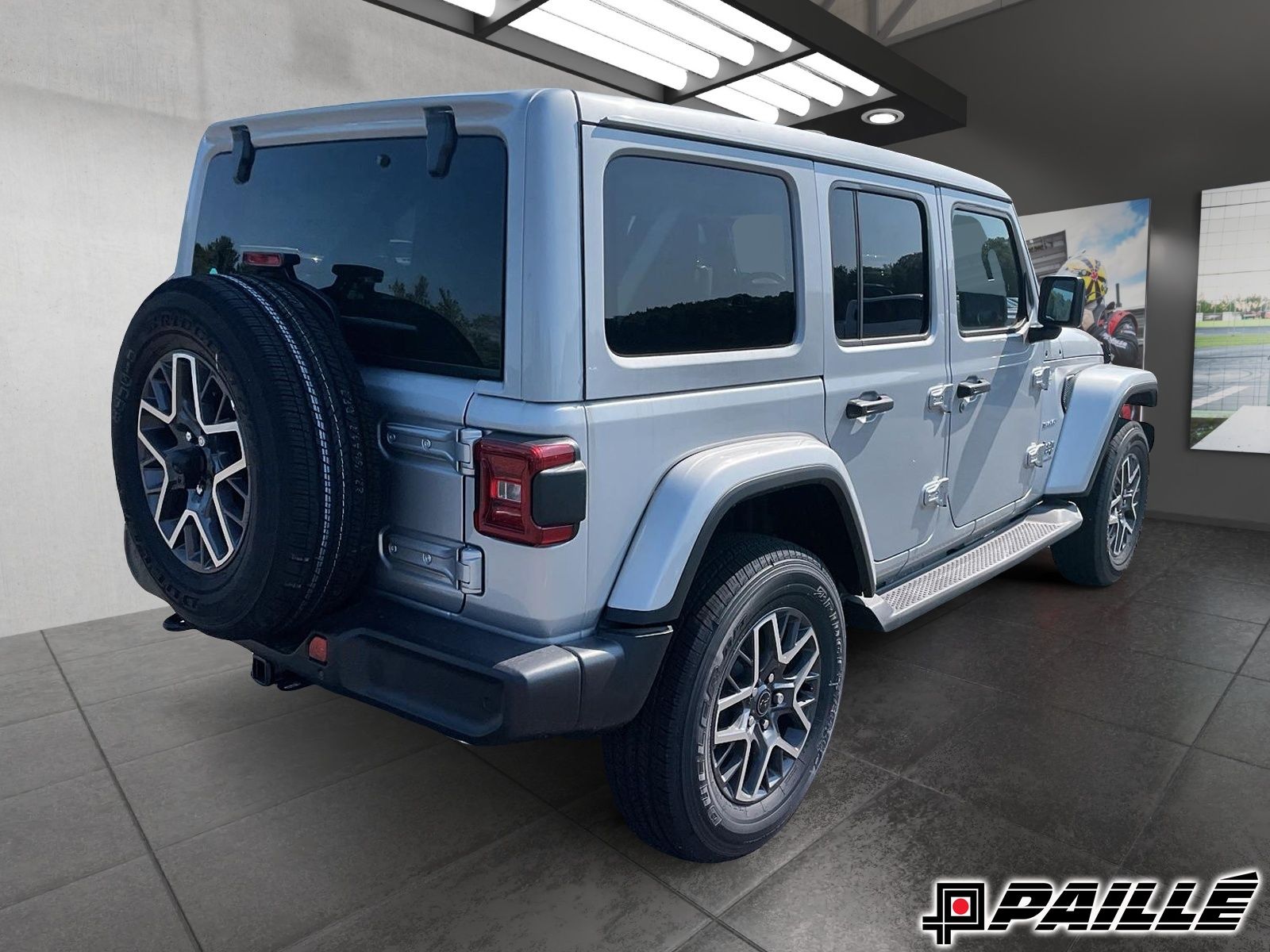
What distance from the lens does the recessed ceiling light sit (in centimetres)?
623

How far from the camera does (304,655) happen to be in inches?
83.2

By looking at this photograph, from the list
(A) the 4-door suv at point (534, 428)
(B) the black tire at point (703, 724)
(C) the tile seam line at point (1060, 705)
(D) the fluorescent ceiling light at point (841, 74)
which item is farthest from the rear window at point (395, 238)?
(D) the fluorescent ceiling light at point (841, 74)

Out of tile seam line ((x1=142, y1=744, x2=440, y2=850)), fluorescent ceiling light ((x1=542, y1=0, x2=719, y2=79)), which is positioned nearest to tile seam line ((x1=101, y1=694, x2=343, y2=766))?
tile seam line ((x1=142, y1=744, x2=440, y2=850))

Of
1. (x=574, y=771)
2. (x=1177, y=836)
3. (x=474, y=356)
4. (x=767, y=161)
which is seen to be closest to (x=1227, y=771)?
(x=1177, y=836)

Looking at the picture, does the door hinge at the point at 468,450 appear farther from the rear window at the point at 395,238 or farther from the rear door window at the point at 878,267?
the rear door window at the point at 878,267

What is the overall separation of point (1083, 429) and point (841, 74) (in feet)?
9.27

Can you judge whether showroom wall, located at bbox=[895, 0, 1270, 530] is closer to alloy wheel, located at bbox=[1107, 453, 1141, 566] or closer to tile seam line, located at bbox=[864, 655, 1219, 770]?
alloy wheel, located at bbox=[1107, 453, 1141, 566]

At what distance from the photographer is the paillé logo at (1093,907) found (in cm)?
208

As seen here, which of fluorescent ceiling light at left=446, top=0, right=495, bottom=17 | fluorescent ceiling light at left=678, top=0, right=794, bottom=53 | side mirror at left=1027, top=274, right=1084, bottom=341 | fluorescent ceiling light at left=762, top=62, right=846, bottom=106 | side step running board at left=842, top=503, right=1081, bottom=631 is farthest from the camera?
fluorescent ceiling light at left=762, top=62, right=846, bottom=106

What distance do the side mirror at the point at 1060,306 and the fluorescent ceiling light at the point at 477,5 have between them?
3.00 meters

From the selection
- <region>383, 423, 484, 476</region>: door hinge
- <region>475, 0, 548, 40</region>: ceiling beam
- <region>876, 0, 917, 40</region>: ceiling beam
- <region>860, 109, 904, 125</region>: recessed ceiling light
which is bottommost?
<region>383, 423, 484, 476</region>: door hinge

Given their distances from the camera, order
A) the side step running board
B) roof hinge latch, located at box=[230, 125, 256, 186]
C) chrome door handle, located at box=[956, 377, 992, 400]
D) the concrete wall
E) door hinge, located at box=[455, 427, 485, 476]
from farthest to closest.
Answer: the concrete wall, chrome door handle, located at box=[956, 377, 992, 400], the side step running board, roof hinge latch, located at box=[230, 125, 256, 186], door hinge, located at box=[455, 427, 485, 476]

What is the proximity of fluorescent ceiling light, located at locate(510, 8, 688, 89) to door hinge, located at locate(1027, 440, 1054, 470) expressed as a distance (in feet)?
10.4

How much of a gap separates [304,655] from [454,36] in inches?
172
